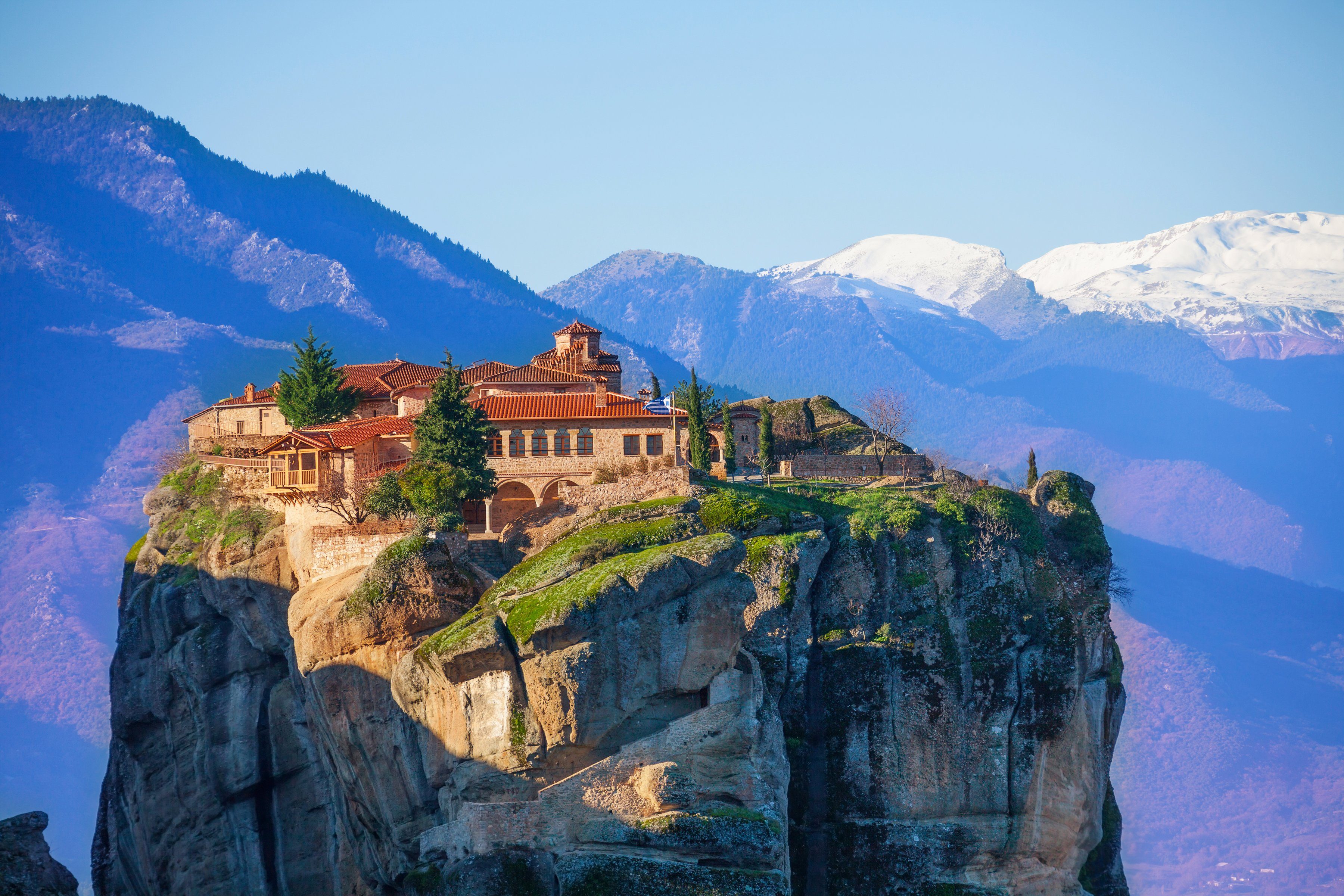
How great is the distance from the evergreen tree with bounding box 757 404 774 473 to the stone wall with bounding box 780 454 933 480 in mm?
700

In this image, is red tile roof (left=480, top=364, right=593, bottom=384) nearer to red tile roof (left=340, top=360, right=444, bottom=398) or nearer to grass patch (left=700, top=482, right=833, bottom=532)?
red tile roof (left=340, top=360, right=444, bottom=398)

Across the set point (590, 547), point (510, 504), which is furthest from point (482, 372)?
point (590, 547)

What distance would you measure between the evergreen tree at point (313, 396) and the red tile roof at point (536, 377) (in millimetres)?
6788

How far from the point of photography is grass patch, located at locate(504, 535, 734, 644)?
4488 cm

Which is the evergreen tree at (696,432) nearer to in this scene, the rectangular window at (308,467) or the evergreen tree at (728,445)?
the evergreen tree at (728,445)

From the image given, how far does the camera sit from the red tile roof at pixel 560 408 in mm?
62375

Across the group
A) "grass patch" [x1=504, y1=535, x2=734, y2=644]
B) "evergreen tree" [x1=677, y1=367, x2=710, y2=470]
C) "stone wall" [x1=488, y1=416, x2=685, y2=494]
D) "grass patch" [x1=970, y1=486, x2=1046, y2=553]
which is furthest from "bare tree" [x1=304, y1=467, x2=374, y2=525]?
"grass patch" [x1=970, y1=486, x2=1046, y2=553]

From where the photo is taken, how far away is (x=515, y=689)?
44.7 m

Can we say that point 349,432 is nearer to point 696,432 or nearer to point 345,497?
point 345,497

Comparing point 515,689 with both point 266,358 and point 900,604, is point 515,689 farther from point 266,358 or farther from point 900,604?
point 266,358

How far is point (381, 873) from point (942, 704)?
67.9ft

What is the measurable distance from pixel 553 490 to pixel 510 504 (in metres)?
2.10

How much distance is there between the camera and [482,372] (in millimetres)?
74062

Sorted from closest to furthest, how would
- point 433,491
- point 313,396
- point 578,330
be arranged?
point 433,491
point 313,396
point 578,330
